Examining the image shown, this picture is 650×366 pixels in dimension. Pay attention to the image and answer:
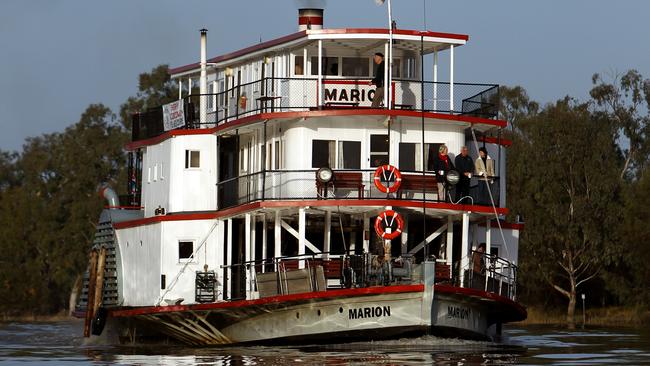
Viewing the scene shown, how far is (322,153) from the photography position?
3444cm

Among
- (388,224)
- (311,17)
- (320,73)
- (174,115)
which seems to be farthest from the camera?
(311,17)

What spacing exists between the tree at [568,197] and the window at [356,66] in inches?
1165

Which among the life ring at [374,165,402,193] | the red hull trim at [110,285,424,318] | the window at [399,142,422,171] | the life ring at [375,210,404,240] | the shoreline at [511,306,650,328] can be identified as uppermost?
the window at [399,142,422,171]

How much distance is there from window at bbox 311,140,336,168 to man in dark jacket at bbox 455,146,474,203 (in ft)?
9.04

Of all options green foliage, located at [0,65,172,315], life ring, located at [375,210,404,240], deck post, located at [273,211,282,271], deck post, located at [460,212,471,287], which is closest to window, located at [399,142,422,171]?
deck post, located at [460,212,471,287]

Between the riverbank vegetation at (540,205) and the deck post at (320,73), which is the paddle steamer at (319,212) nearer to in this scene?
the deck post at (320,73)

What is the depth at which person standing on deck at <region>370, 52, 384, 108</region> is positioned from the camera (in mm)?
34031

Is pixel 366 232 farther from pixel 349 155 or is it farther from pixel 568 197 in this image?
pixel 568 197

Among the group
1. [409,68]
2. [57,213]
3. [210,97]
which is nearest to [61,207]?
[57,213]

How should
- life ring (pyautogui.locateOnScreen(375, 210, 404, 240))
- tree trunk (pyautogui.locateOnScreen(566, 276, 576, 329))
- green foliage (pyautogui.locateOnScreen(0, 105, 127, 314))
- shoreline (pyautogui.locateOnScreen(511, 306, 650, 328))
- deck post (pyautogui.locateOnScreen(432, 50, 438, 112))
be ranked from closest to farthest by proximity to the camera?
life ring (pyautogui.locateOnScreen(375, 210, 404, 240)) → deck post (pyautogui.locateOnScreen(432, 50, 438, 112)) → shoreline (pyautogui.locateOnScreen(511, 306, 650, 328)) → tree trunk (pyautogui.locateOnScreen(566, 276, 576, 329)) → green foliage (pyautogui.locateOnScreen(0, 105, 127, 314))

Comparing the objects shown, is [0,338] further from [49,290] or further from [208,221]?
[49,290]

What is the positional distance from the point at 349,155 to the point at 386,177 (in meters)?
1.77

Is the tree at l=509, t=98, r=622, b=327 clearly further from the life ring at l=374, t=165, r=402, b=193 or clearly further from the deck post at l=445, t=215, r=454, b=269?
the life ring at l=374, t=165, r=402, b=193

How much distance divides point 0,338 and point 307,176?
15441mm
